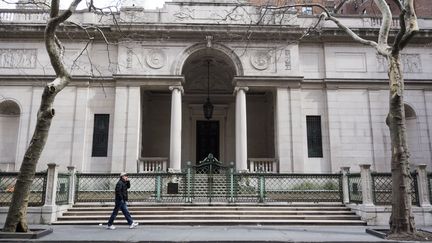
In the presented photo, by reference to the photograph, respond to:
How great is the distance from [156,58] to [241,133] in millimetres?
6727

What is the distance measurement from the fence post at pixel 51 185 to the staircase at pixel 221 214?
2.52 feet

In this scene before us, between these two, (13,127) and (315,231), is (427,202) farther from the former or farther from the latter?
(13,127)

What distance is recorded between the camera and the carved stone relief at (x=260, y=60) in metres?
21.7

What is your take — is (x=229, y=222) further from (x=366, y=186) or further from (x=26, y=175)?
(x=26, y=175)

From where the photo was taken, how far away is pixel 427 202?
43.1 feet

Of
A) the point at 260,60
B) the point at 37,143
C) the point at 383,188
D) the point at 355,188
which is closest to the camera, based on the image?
the point at 37,143

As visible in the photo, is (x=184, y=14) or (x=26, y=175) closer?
(x=26, y=175)

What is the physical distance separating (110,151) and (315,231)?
1381cm

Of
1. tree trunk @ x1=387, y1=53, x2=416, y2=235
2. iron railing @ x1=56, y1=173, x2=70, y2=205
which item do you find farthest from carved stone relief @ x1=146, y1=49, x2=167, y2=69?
tree trunk @ x1=387, y1=53, x2=416, y2=235

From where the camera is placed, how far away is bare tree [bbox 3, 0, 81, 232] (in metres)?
9.72

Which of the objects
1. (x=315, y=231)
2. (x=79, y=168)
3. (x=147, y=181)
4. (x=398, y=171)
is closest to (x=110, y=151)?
(x=79, y=168)

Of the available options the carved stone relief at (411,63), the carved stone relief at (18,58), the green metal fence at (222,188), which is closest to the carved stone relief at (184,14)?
the carved stone relief at (18,58)

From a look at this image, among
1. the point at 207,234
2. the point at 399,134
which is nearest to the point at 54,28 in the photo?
the point at 207,234

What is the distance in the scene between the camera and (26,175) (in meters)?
9.97
